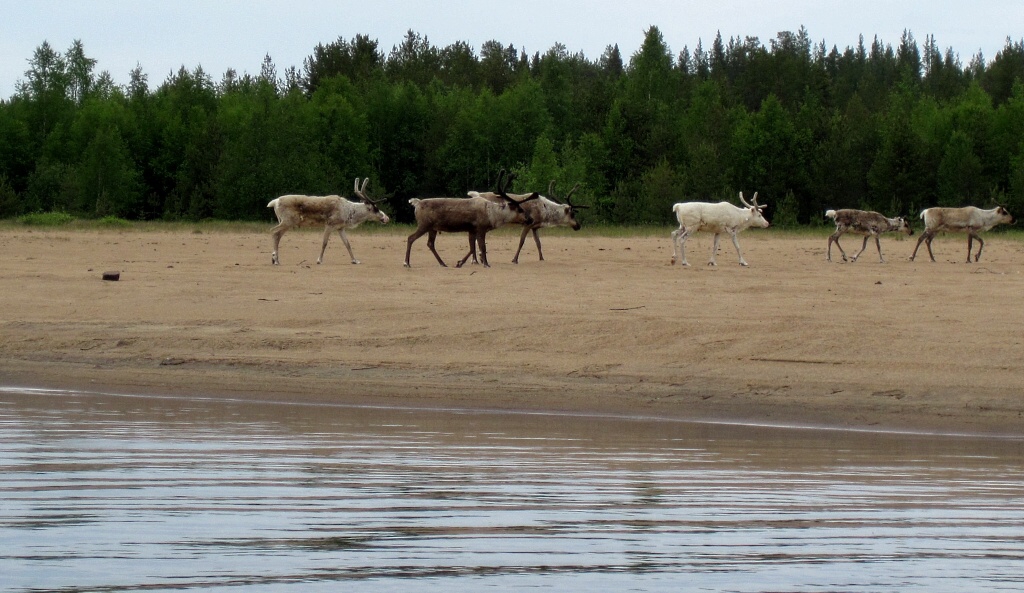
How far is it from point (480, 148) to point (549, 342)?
60.4m

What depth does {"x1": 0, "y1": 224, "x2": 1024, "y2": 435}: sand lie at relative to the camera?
34.8 feet

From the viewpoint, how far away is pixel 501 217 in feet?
79.7

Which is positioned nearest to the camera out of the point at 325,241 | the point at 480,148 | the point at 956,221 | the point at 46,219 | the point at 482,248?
the point at 482,248

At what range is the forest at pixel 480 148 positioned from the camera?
209 ft

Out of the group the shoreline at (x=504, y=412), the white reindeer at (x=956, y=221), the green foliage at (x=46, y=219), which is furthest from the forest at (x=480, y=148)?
the shoreline at (x=504, y=412)

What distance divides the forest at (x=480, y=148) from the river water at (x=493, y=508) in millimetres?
49293

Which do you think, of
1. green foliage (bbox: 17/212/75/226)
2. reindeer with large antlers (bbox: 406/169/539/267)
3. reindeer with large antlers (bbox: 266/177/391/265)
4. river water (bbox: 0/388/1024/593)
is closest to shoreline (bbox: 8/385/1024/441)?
river water (bbox: 0/388/1024/593)

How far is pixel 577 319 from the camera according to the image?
1376 cm

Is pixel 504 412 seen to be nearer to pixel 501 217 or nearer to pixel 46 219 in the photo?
A: pixel 501 217

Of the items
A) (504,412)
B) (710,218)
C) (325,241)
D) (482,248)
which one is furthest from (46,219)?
(504,412)

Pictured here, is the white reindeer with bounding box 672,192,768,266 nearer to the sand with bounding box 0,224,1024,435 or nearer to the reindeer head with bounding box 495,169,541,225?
the reindeer head with bounding box 495,169,541,225

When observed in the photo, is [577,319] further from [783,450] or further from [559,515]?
[559,515]

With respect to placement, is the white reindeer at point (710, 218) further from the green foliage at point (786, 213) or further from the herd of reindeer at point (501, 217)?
the green foliage at point (786, 213)

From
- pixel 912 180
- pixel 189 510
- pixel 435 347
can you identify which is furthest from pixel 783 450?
pixel 912 180
